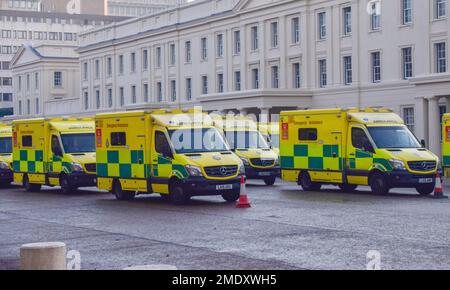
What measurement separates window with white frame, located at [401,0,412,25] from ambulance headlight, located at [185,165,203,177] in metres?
31.3

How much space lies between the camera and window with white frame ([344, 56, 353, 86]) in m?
56.6

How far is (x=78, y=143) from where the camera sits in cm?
2981

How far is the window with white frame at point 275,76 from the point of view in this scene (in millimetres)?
62719

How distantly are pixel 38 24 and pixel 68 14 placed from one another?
532 centimetres

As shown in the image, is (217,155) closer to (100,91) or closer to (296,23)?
(296,23)

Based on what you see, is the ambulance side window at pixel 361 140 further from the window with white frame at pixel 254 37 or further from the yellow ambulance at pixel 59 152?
the window with white frame at pixel 254 37

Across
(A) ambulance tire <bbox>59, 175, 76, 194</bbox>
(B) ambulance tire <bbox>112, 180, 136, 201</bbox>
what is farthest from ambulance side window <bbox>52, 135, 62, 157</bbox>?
(B) ambulance tire <bbox>112, 180, 136, 201</bbox>

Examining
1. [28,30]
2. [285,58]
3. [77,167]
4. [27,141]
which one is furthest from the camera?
[28,30]

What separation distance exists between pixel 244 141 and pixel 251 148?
1.19 feet

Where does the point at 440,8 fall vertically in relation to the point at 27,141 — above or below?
above

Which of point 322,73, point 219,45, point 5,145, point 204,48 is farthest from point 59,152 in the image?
point 204,48

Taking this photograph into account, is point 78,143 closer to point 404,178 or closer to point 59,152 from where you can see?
point 59,152

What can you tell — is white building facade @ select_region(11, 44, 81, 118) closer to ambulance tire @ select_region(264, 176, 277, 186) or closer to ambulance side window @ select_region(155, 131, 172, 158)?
ambulance tire @ select_region(264, 176, 277, 186)
